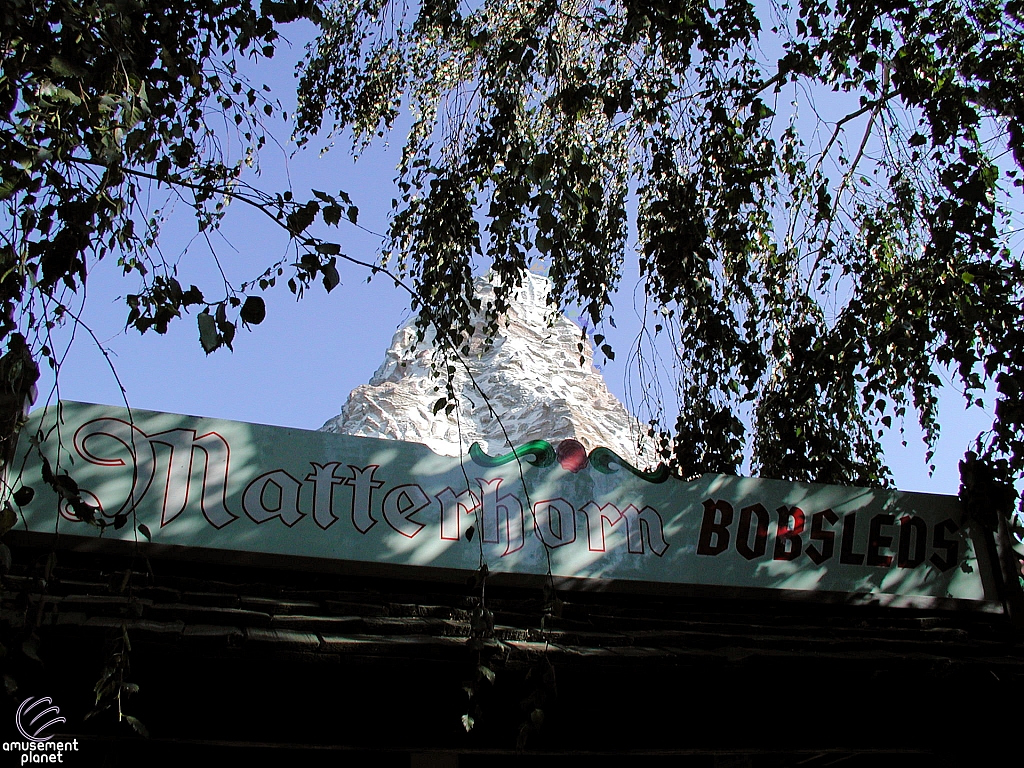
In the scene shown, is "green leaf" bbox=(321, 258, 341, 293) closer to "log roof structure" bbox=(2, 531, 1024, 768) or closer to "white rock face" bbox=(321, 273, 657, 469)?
"log roof structure" bbox=(2, 531, 1024, 768)

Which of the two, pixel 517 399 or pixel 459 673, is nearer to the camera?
pixel 459 673

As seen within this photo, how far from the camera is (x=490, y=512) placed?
440cm

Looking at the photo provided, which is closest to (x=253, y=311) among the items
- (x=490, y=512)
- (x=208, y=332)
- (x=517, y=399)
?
(x=208, y=332)

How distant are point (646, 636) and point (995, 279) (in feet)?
9.61

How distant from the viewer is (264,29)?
3.65m

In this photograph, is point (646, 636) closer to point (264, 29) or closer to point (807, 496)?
point (807, 496)

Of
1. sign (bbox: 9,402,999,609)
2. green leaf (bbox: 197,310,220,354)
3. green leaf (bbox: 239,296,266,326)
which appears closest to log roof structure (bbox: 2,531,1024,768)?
sign (bbox: 9,402,999,609)

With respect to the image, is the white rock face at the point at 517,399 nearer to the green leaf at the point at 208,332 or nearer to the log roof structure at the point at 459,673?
the log roof structure at the point at 459,673

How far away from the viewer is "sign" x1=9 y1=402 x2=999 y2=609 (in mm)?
3885

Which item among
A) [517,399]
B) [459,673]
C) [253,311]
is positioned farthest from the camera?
[517,399]

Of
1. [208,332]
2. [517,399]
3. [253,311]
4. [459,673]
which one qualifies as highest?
[517,399]

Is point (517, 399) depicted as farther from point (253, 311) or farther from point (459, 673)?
point (253, 311)

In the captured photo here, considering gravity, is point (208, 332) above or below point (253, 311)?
below

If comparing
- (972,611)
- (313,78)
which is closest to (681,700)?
(972,611)
